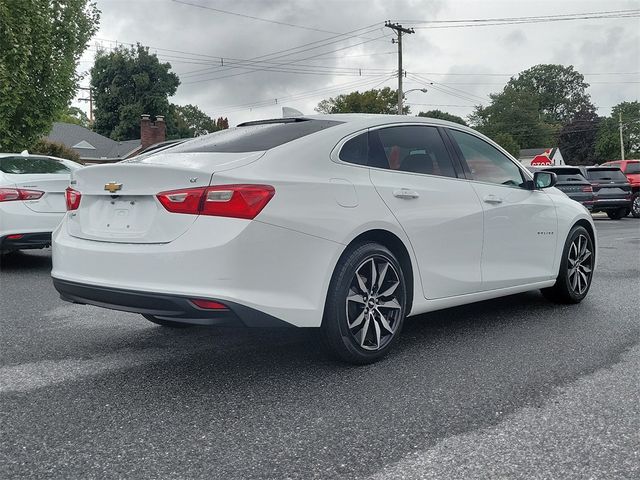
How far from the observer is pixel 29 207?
7875 mm

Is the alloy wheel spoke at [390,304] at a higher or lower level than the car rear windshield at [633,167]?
lower

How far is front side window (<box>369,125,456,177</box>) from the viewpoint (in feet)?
14.2

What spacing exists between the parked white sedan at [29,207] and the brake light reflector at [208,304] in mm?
5171

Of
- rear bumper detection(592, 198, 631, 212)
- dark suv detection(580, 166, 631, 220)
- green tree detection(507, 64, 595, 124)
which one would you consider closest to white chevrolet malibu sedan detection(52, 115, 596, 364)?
rear bumper detection(592, 198, 631, 212)

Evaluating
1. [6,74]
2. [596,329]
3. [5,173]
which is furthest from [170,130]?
[596,329]

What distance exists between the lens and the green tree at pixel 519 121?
106188mm

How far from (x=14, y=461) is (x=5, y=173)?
628 cm

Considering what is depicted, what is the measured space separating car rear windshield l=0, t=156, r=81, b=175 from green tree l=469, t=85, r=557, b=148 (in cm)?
10242

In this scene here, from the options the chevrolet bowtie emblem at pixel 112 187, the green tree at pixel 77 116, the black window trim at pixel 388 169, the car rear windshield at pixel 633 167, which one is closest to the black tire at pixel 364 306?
the black window trim at pixel 388 169

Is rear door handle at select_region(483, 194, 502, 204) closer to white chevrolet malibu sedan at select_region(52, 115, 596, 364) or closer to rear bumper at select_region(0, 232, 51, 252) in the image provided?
white chevrolet malibu sedan at select_region(52, 115, 596, 364)

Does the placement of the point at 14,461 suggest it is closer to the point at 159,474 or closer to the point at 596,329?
the point at 159,474

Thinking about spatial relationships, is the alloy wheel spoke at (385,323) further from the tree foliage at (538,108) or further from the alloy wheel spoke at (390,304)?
the tree foliage at (538,108)

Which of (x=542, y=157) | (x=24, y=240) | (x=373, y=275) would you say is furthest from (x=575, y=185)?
(x=373, y=275)

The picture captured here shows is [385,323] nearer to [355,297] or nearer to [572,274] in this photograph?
[355,297]
